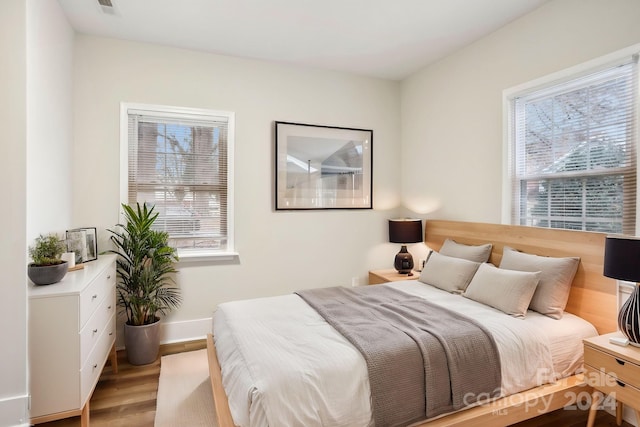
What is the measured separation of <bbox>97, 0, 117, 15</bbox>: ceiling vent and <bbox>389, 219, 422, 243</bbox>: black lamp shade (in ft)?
10.5

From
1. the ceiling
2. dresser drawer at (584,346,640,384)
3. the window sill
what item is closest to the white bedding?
dresser drawer at (584,346,640,384)

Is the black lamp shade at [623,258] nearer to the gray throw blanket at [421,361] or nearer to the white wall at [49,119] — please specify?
the gray throw blanket at [421,361]

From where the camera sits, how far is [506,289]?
235 centimetres

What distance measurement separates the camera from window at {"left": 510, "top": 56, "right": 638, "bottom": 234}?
2.21m

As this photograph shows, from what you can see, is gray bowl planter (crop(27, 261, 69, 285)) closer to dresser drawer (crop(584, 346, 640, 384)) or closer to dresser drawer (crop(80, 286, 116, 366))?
dresser drawer (crop(80, 286, 116, 366))

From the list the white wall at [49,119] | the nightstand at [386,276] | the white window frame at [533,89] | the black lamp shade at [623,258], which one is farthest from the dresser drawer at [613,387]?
the white wall at [49,119]

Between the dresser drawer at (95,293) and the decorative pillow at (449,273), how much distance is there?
8.59 ft

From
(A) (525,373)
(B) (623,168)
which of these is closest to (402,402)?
(A) (525,373)

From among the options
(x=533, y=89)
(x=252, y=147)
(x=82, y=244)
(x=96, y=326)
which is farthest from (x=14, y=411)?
(x=533, y=89)

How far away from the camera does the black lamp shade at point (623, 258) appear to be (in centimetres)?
174

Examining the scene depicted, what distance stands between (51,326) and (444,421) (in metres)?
2.18

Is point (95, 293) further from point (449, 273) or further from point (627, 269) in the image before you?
point (627, 269)

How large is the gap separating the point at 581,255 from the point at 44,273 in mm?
3449

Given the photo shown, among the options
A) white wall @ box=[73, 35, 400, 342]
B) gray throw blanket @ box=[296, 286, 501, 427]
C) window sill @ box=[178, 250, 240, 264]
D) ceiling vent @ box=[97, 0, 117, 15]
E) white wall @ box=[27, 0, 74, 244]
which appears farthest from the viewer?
window sill @ box=[178, 250, 240, 264]
